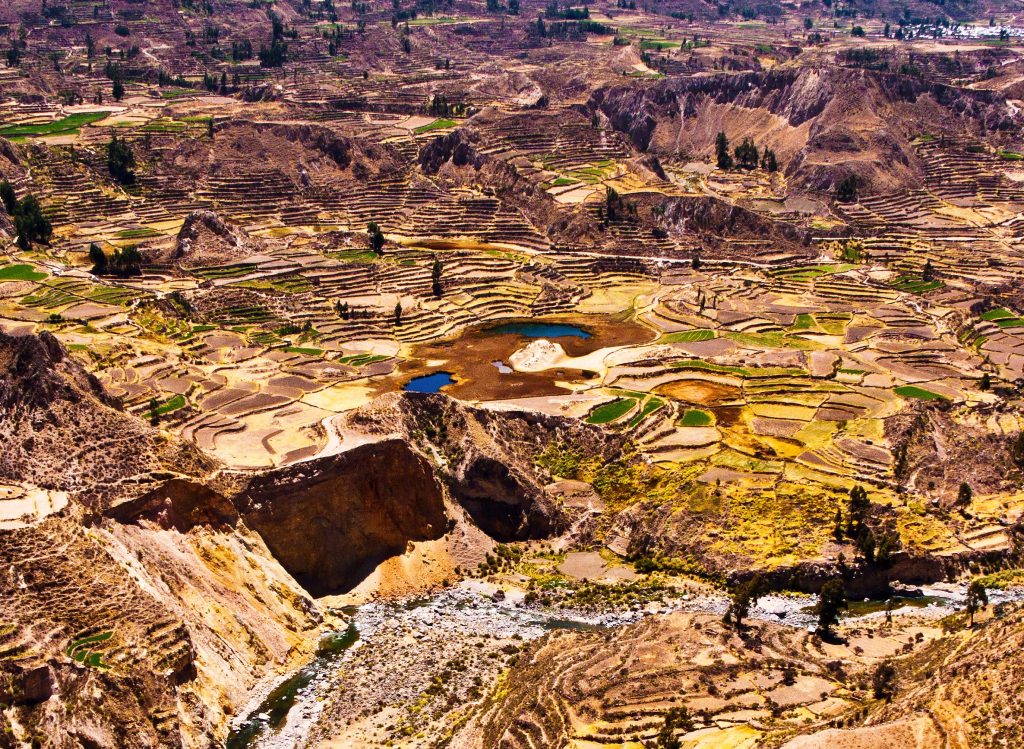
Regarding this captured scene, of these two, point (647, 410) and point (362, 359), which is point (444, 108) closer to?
point (362, 359)

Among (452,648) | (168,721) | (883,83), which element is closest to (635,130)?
(883,83)

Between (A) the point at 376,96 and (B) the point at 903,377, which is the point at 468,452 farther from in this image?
→ (A) the point at 376,96

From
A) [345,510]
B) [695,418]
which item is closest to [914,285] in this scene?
[695,418]

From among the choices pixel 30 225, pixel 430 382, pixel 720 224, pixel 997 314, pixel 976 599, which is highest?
pixel 30 225

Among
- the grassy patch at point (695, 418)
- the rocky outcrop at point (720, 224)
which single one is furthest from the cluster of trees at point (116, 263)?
the rocky outcrop at point (720, 224)

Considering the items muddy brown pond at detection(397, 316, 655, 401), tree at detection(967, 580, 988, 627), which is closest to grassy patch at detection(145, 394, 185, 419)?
muddy brown pond at detection(397, 316, 655, 401)

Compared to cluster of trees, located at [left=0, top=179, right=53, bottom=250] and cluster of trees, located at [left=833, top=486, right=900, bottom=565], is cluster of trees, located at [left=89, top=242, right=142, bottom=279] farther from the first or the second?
cluster of trees, located at [left=833, top=486, right=900, bottom=565]
